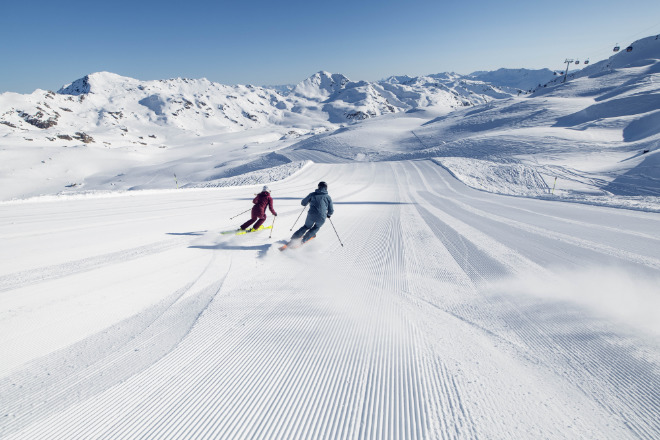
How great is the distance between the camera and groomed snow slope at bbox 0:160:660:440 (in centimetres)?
214

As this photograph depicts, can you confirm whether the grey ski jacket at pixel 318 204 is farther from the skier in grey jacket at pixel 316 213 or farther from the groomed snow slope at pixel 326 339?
the groomed snow slope at pixel 326 339

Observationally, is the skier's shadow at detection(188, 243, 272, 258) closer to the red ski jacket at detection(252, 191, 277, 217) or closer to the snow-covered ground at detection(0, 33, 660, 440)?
the snow-covered ground at detection(0, 33, 660, 440)

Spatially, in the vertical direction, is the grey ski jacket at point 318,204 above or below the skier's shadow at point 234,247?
above

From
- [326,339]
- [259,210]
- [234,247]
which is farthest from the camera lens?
[259,210]

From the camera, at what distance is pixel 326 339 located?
10.2 feet

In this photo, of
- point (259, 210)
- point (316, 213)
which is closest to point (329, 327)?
point (316, 213)

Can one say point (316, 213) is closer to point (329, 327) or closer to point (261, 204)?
point (261, 204)

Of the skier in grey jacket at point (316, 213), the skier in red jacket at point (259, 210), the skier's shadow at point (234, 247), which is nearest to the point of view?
the skier's shadow at point (234, 247)

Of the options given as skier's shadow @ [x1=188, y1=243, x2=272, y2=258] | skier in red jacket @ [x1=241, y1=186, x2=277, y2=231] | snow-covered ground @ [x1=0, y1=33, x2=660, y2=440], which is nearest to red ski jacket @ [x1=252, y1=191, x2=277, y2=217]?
skier in red jacket @ [x1=241, y1=186, x2=277, y2=231]

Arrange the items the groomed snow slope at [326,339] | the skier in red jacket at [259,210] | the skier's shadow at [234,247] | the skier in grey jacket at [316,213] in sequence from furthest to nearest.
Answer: the skier in red jacket at [259,210]
the skier in grey jacket at [316,213]
the skier's shadow at [234,247]
the groomed snow slope at [326,339]

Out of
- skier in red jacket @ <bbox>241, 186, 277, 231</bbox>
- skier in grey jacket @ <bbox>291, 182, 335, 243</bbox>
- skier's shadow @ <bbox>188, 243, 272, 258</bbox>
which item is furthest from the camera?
skier in red jacket @ <bbox>241, 186, 277, 231</bbox>

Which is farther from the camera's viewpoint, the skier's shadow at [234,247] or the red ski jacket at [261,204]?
the red ski jacket at [261,204]

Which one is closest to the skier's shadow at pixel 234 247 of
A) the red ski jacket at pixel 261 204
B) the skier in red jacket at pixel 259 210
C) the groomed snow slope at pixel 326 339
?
the groomed snow slope at pixel 326 339

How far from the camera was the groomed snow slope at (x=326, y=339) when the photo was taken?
214 cm
